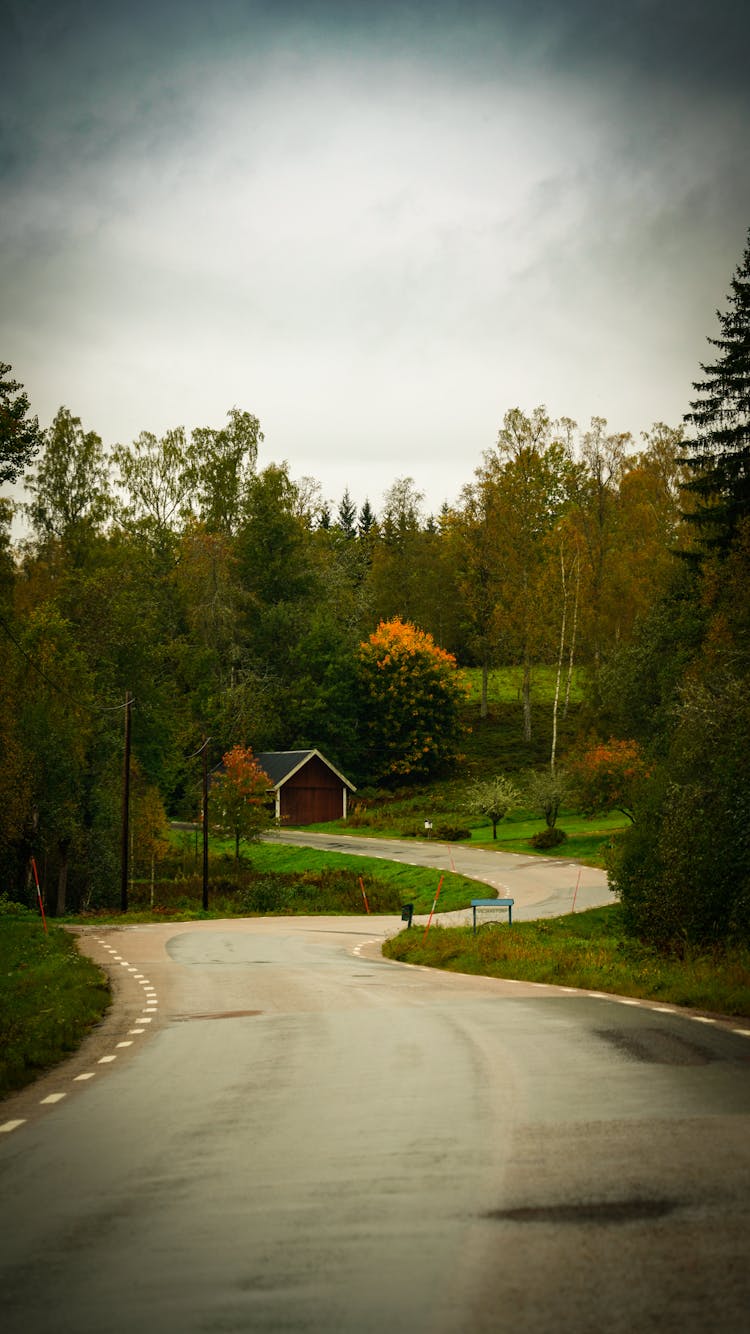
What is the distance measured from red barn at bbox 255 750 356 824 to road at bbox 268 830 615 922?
7578 mm

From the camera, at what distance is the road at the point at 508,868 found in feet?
128

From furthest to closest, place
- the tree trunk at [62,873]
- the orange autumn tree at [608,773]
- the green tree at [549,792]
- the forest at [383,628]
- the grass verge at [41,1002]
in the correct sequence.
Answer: the green tree at [549,792]
the tree trunk at [62,873]
the orange autumn tree at [608,773]
the forest at [383,628]
the grass verge at [41,1002]

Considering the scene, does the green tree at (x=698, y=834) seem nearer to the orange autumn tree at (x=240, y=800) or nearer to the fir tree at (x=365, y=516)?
the orange autumn tree at (x=240, y=800)

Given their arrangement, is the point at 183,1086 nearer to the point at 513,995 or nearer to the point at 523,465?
the point at 513,995

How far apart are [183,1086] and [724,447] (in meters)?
42.0

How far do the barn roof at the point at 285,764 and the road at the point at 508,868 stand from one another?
7037 mm

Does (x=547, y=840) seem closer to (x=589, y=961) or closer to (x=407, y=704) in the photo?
(x=407, y=704)

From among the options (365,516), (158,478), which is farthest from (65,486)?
(365,516)

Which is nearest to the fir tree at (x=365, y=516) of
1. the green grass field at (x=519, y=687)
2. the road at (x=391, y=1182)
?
the green grass field at (x=519, y=687)

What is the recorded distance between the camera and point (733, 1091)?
354 inches

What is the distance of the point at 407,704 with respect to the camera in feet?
261

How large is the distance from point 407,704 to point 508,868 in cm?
3106

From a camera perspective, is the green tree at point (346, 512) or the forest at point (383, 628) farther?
the green tree at point (346, 512)

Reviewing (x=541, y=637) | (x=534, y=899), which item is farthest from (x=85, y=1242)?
(x=541, y=637)
